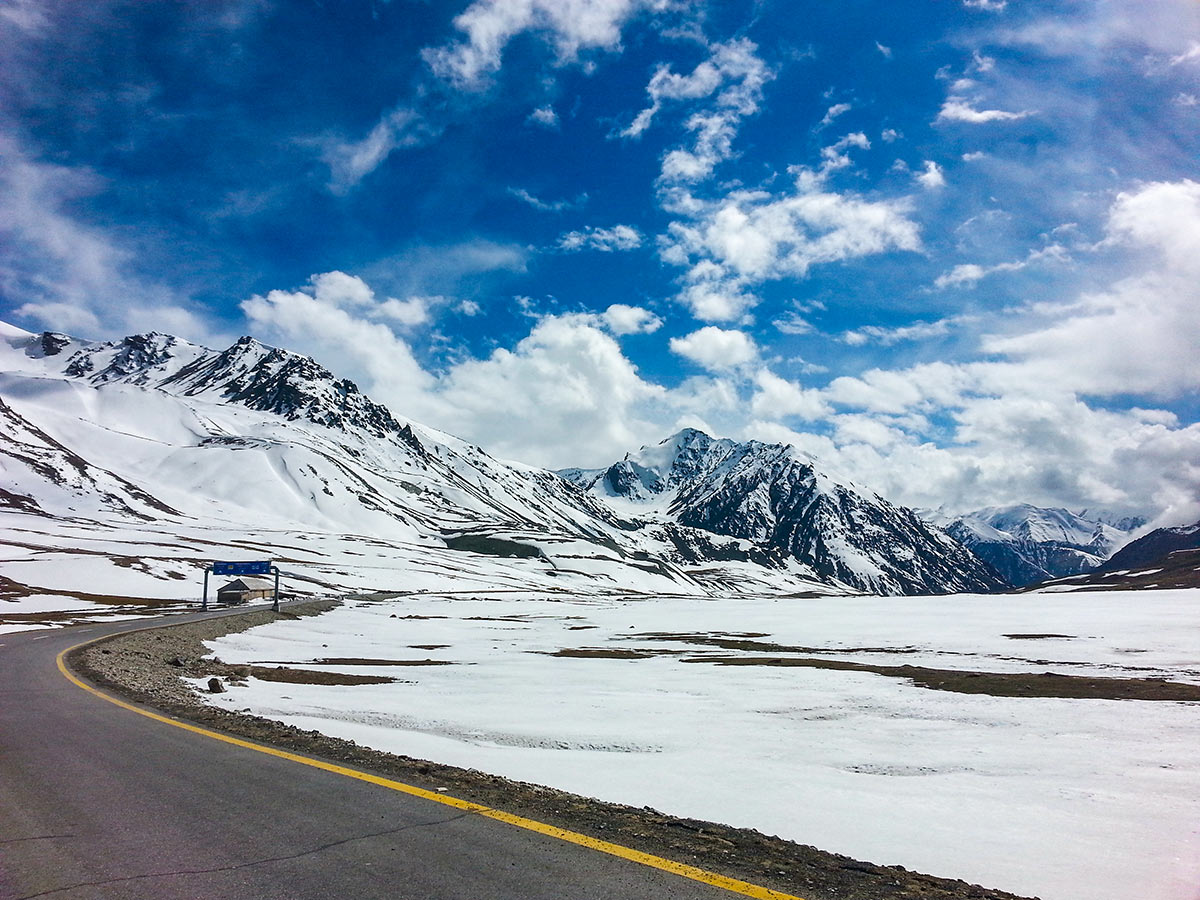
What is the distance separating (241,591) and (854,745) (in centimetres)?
10079

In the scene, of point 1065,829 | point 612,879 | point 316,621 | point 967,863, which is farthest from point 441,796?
point 316,621

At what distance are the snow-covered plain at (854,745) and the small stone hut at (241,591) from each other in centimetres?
6344

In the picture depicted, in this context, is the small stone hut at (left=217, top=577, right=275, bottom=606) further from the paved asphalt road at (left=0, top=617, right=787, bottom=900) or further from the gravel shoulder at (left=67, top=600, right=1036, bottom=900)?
the paved asphalt road at (left=0, top=617, right=787, bottom=900)

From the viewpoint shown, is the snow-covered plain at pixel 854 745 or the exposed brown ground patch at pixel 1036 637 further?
the exposed brown ground patch at pixel 1036 637

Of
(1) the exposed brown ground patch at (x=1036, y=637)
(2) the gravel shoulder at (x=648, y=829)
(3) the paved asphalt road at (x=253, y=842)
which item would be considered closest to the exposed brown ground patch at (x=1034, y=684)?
(1) the exposed brown ground patch at (x=1036, y=637)

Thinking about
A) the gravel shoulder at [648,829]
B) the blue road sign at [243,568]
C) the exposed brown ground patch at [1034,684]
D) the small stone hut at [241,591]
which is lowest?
the small stone hut at [241,591]

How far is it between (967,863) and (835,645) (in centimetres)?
4107

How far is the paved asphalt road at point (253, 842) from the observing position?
597 centimetres

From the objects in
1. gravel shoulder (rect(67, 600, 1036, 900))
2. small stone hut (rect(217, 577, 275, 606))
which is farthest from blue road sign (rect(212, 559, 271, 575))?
gravel shoulder (rect(67, 600, 1036, 900))

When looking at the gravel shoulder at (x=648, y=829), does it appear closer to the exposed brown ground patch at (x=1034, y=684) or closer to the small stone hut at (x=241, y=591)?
the exposed brown ground patch at (x=1034, y=684)

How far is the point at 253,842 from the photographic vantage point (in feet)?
23.4

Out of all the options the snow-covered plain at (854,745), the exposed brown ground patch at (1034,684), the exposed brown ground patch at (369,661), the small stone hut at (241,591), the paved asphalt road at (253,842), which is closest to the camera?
the paved asphalt road at (253,842)

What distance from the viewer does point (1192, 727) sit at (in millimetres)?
17188

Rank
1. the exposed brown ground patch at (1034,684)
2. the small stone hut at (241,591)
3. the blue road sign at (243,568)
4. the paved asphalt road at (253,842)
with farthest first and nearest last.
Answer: the small stone hut at (241,591) < the blue road sign at (243,568) < the exposed brown ground patch at (1034,684) < the paved asphalt road at (253,842)
